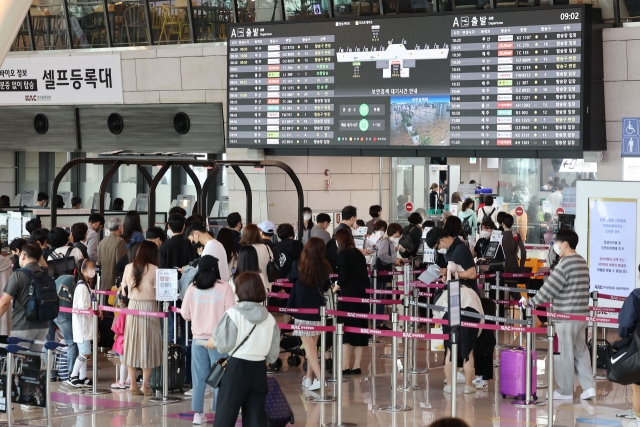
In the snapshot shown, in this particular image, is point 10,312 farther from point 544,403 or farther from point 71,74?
point 71,74

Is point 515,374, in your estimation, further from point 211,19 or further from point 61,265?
point 211,19

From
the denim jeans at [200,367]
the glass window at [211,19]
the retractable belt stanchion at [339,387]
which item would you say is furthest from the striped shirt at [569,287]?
the glass window at [211,19]

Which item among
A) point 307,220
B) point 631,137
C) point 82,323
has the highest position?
point 631,137

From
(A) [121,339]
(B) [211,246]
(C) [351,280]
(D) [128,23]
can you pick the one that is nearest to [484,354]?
(C) [351,280]

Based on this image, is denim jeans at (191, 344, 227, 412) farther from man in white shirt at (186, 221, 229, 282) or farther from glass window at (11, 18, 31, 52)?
glass window at (11, 18, 31, 52)

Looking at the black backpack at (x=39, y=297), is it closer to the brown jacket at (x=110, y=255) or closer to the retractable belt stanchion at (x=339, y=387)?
the retractable belt stanchion at (x=339, y=387)

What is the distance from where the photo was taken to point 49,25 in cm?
2014

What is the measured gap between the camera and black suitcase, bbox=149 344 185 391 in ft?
34.6

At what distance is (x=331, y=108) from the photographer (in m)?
15.9

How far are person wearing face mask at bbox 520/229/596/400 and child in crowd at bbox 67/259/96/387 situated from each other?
4.36 metres

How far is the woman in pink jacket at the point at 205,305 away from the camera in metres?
8.83

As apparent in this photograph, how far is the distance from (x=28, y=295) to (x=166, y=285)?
151cm

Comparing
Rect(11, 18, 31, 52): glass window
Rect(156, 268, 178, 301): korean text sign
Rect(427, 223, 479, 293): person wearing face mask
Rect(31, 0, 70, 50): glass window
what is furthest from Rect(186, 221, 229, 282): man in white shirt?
Rect(11, 18, 31, 52): glass window

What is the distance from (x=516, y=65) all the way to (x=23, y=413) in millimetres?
8163
